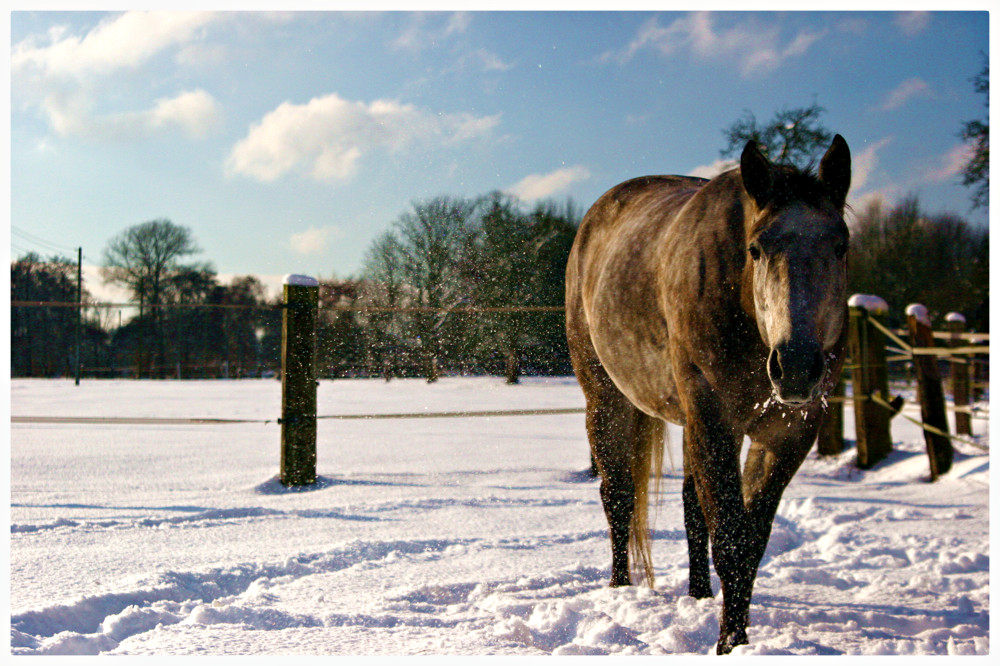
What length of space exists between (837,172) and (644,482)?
1.53m

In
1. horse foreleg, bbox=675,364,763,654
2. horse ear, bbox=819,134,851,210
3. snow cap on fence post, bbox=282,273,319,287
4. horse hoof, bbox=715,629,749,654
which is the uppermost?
snow cap on fence post, bbox=282,273,319,287

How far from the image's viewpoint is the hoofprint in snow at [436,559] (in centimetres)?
182

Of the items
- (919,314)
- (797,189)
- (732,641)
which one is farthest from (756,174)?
(919,314)

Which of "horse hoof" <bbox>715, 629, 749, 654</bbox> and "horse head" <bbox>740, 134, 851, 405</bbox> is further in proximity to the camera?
"horse hoof" <bbox>715, 629, 749, 654</bbox>

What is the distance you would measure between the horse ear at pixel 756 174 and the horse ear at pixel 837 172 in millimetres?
114

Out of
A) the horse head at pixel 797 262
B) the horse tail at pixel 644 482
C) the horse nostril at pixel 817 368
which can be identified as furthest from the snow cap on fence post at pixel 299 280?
the horse nostril at pixel 817 368

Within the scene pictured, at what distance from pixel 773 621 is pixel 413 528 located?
1.69 meters

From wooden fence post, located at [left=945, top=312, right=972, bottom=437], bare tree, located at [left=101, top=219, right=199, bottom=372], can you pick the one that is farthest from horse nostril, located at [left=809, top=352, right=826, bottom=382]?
bare tree, located at [left=101, top=219, right=199, bottom=372]

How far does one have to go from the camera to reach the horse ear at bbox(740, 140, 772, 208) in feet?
4.52

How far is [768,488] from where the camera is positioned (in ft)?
5.66

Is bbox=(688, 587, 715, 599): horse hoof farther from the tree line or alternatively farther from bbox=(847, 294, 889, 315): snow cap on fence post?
bbox=(847, 294, 889, 315): snow cap on fence post

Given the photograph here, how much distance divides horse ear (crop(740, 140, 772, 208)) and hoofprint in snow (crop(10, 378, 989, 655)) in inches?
41.4

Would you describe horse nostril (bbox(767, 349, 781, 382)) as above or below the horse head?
below

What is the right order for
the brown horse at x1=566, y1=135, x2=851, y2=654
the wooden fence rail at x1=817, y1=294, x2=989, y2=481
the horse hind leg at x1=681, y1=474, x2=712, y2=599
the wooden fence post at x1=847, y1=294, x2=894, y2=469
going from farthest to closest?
the wooden fence post at x1=847, y1=294, x2=894, y2=469, the wooden fence rail at x1=817, y1=294, x2=989, y2=481, the horse hind leg at x1=681, y1=474, x2=712, y2=599, the brown horse at x1=566, y1=135, x2=851, y2=654
